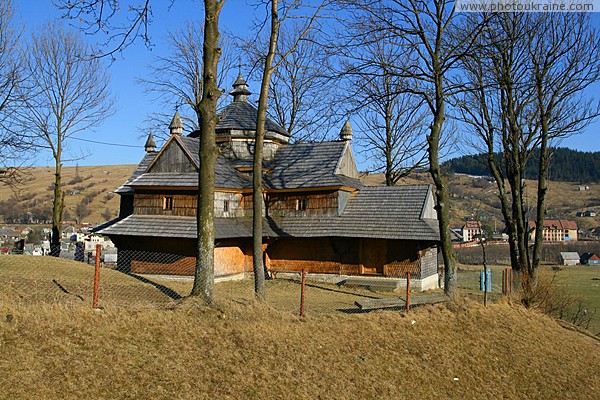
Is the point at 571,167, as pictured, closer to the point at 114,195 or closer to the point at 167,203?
the point at 114,195

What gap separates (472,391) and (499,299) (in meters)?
7.31

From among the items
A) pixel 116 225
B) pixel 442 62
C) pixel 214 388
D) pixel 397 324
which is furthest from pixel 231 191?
pixel 214 388

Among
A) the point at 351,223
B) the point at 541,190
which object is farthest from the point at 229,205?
the point at 541,190

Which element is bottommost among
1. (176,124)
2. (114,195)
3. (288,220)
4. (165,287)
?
(165,287)

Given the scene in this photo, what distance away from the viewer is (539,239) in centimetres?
1975

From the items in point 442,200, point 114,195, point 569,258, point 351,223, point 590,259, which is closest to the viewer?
point 442,200

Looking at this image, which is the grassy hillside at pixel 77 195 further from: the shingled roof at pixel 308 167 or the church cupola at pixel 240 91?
the shingled roof at pixel 308 167

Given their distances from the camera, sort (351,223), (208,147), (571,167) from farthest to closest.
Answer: (571,167), (351,223), (208,147)

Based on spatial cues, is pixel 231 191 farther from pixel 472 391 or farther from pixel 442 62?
pixel 472 391

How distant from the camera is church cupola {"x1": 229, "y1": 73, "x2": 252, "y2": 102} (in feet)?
94.8

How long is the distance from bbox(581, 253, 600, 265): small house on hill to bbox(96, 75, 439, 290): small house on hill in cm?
7283

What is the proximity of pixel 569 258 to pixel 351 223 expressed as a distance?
73584mm

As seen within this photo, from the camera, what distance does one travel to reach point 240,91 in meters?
28.9

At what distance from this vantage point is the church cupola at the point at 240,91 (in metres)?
28.9
